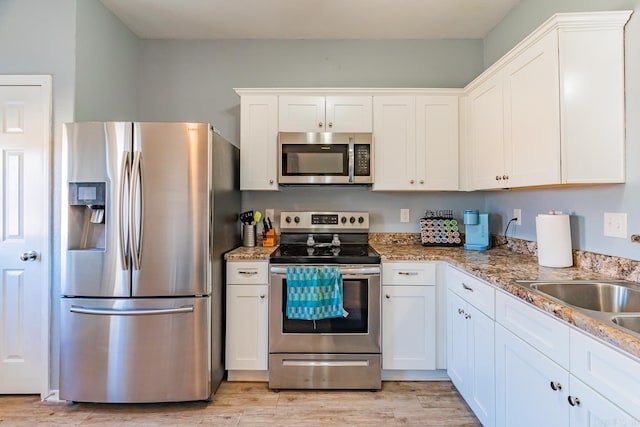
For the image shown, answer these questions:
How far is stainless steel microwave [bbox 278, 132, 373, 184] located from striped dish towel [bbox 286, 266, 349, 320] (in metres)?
0.76

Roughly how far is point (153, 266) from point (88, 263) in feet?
1.29

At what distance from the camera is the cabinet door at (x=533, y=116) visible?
5.45ft

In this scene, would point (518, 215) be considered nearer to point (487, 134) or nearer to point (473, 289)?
point (487, 134)

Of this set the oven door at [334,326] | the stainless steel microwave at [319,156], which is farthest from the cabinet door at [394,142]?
the oven door at [334,326]

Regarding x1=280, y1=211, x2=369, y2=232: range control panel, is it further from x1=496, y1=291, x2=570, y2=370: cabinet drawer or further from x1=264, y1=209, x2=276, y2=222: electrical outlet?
x1=496, y1=291, x2=570, y2=370: cabinet drawer

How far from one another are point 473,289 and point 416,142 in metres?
1.29

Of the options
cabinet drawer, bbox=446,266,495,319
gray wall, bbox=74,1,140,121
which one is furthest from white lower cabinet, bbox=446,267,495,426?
gray wall, bbox=74,1,140,121

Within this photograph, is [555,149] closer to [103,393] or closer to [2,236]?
[103,393]

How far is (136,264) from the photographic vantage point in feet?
6.55

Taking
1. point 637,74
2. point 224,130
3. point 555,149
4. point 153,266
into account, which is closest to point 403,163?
point 555,149

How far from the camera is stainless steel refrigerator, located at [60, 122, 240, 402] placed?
2.00m

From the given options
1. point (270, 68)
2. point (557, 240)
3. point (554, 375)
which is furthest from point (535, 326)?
point (270, 68)

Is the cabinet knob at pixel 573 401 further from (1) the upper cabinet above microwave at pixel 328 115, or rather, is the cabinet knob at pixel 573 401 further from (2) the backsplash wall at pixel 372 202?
(1) the upper cabinet above microwave at pixel 328 115

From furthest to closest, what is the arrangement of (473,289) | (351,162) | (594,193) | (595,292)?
(351,162) < (473,289) < (594,193) < (595,292)
